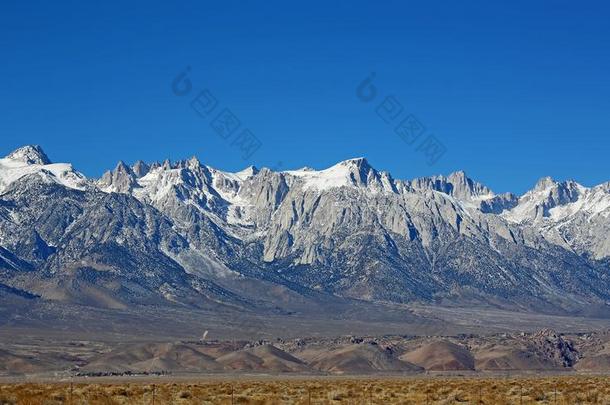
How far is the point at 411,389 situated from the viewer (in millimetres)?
85125

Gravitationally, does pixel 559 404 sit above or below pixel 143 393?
above

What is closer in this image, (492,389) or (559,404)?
(559,404)

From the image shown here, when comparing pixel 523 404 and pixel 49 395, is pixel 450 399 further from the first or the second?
pixel 49 395

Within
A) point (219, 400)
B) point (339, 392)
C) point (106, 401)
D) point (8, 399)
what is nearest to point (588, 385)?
point (339, 392)

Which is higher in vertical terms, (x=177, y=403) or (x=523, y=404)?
(x=523, y=404)

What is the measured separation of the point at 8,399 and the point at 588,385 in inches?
1860

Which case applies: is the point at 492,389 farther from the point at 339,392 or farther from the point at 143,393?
the point at 143,393

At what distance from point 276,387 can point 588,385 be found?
26790 mm

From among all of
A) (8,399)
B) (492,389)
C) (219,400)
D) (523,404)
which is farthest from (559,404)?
(8,399)

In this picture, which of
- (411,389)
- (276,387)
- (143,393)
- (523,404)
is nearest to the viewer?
(523,404)

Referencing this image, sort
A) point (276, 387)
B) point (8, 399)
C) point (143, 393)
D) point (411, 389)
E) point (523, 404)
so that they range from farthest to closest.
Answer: point (276, 387) < point (411, 389) < point (143, 393) < point (523, 404) < point (8, 399)

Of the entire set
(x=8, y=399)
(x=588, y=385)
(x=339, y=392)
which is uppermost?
(x=588, y=385)

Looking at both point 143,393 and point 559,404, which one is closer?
point 559,404

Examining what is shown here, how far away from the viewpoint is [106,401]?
70750 mm
